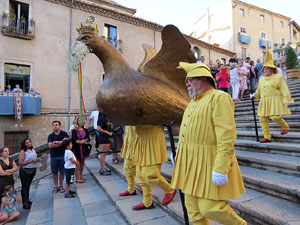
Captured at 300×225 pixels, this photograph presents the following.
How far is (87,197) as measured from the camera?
12.6 feet

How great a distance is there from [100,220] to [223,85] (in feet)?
21.3

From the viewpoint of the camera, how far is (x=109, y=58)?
2.05 meters

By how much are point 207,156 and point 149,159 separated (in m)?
1.16

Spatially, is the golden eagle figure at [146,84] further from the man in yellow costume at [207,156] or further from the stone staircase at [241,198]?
the stone staircase at [241,198]

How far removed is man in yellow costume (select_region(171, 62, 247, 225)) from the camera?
4.82ft

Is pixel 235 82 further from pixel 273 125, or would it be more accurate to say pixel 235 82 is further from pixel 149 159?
pixel 149 159

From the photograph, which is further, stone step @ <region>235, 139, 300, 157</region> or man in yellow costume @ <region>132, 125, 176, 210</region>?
stone step @ <region>235, 139, 300, 157</region>

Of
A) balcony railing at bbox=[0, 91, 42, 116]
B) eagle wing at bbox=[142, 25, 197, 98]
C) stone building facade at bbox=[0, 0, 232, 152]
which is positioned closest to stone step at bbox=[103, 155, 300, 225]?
eagle wing at bbox=[142, 25, 197, 98]

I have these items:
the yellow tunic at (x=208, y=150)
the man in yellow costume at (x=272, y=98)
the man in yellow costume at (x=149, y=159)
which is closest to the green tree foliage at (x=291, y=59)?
the man in yellow costume at (x=272, y=98)

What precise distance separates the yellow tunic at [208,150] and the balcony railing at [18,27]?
13214 mm

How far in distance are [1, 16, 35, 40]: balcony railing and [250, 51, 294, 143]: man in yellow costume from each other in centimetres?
1262

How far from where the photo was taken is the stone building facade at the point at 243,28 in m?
24.1

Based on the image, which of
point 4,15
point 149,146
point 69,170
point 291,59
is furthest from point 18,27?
point 291,59

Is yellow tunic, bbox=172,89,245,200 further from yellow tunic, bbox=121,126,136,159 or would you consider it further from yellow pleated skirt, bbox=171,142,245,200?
yellow tunic, bbox=121,126,136,159
